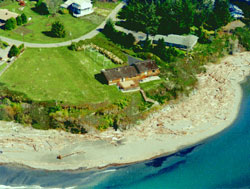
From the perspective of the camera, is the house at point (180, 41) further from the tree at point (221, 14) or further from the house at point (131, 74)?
the house at point (131, 74)

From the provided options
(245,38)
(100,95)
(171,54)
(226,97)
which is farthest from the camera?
(245,38)

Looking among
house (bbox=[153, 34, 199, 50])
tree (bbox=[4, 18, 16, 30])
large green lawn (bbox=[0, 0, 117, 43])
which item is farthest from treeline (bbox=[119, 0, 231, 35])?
tree (bbox=[4, 18, 16, 30])

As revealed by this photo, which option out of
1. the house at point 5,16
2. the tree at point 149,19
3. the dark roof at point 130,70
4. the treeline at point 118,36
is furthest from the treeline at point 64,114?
the house at point 5,16

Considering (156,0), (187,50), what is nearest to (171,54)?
(187,50)

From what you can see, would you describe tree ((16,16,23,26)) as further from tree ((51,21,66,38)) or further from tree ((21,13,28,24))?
tree ((51,21,66,38))

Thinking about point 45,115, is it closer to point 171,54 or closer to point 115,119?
point 115,119

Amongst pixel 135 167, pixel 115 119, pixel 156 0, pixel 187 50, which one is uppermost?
pixel 156 0
